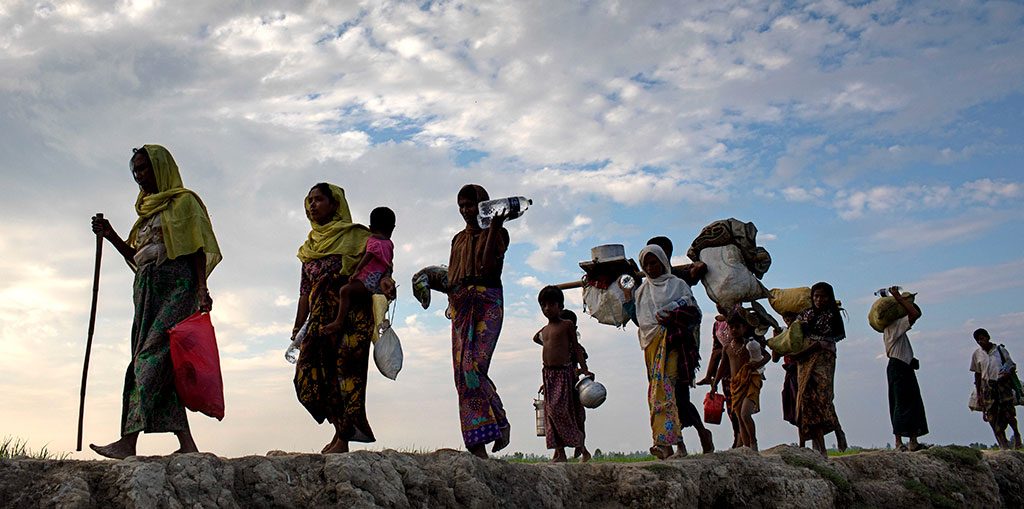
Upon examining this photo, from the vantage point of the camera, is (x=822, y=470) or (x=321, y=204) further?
(x=822, y=470)

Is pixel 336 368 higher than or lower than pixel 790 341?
lower

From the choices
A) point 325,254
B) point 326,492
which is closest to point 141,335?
point 325,254

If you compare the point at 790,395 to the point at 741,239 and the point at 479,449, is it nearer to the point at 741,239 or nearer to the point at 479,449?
the point at 741,239

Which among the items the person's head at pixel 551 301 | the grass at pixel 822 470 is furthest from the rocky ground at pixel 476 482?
the person's head at pixel 551 301

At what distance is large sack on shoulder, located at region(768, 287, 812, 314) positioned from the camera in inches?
382

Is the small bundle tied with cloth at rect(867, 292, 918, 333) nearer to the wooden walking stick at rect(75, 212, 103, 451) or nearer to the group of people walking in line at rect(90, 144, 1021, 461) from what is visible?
the group of people walking in line at rect(90, 144, 1021, 461)

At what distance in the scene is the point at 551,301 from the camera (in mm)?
9523

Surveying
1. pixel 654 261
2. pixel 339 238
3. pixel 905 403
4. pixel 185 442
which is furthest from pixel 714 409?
pixel 185 442

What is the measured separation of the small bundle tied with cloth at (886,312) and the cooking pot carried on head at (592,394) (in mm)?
3844

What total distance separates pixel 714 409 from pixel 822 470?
1415 mm

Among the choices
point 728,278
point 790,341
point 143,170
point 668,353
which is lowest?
point 668,353

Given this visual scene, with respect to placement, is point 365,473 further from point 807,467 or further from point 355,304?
point 807,467

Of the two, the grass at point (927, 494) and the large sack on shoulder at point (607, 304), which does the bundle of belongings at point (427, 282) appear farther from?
the grass at point (927, 494)

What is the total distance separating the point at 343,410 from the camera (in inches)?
259
